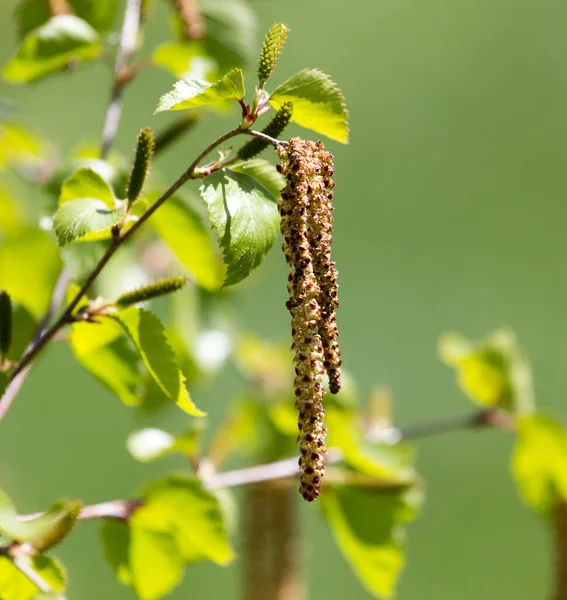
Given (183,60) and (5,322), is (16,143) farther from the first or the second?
(5,322)

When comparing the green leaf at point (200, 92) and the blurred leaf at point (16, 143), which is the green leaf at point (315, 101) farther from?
the blurred leaf at point (16, 143)

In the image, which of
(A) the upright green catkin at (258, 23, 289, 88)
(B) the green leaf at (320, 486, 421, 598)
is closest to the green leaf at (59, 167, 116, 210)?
(A) the upright green catkin at (258, 23, 289, 88)

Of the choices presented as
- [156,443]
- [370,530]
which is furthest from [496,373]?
[156,443]

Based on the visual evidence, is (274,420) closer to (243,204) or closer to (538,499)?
Answer: (538,499)

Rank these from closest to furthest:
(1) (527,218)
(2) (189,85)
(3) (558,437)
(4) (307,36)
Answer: (2) (189,85) < (3) (558,437) < (4) (307,36) < (1) (527,218)

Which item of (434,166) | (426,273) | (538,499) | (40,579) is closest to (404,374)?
(426,273)
